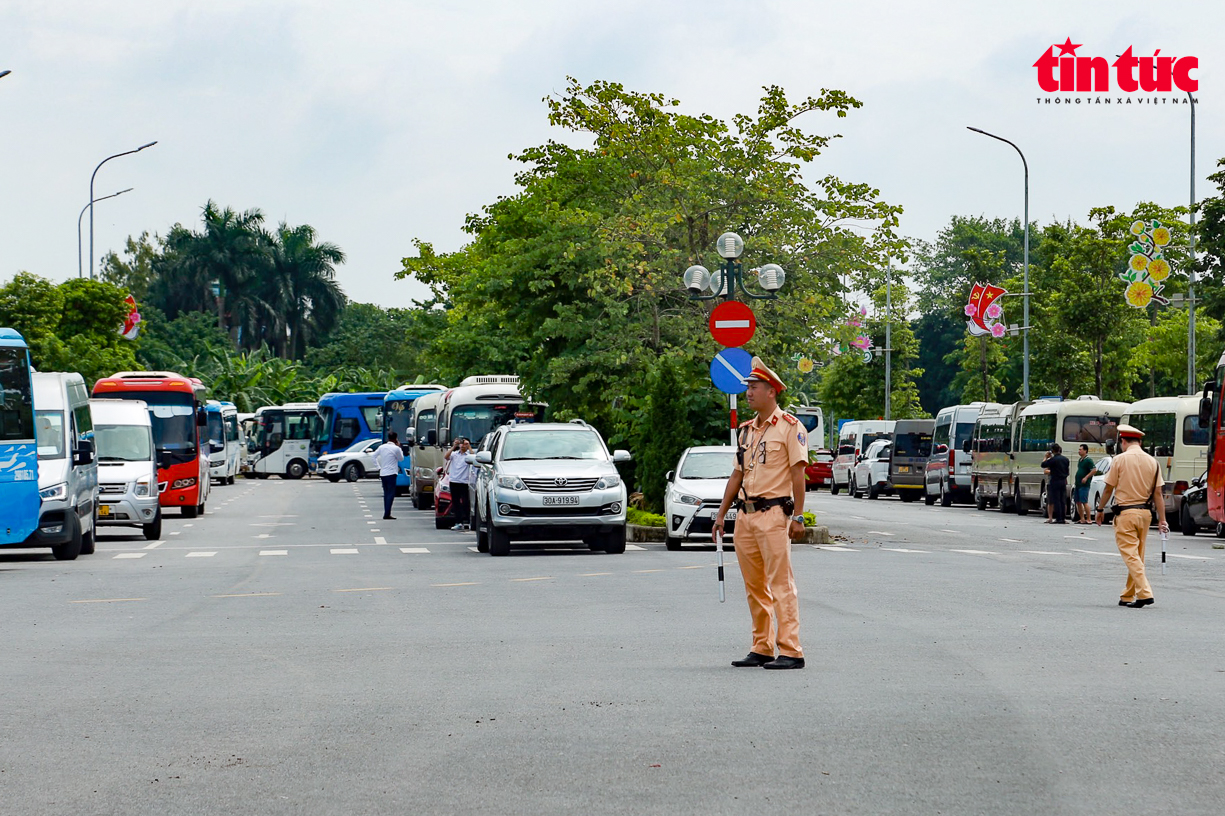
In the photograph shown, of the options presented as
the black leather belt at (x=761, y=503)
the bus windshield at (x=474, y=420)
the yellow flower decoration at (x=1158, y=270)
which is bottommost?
the black leather belt at (x=761, y=503)

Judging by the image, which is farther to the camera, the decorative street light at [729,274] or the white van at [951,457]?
the white van at [951,457]

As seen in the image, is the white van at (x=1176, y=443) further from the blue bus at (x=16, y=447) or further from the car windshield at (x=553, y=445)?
the blue bus at (x=16, y=447)

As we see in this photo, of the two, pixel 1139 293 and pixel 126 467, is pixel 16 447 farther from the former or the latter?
pixel 1139 293

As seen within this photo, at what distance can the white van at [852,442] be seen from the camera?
59062 millimetres

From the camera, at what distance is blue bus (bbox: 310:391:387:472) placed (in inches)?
2749

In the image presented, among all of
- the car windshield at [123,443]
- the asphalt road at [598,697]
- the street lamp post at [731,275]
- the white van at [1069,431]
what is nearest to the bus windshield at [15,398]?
the asphalt road at [598,697]

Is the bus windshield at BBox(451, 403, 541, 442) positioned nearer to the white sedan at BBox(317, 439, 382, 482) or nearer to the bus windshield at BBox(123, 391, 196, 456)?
the bus windshield at BBox(123, 391, 196, 456)

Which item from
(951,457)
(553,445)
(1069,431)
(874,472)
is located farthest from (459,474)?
(874,472)

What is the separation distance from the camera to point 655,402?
27953 millimetres

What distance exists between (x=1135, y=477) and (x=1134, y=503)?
0.76 feet

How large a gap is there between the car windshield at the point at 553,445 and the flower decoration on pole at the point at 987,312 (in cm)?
3435

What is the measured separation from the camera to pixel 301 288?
4343 inches

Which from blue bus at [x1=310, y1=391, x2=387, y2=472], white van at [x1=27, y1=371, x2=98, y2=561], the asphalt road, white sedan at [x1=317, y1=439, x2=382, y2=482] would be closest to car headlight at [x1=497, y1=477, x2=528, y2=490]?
the asphalt road

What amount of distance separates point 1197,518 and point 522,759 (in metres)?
25.8
